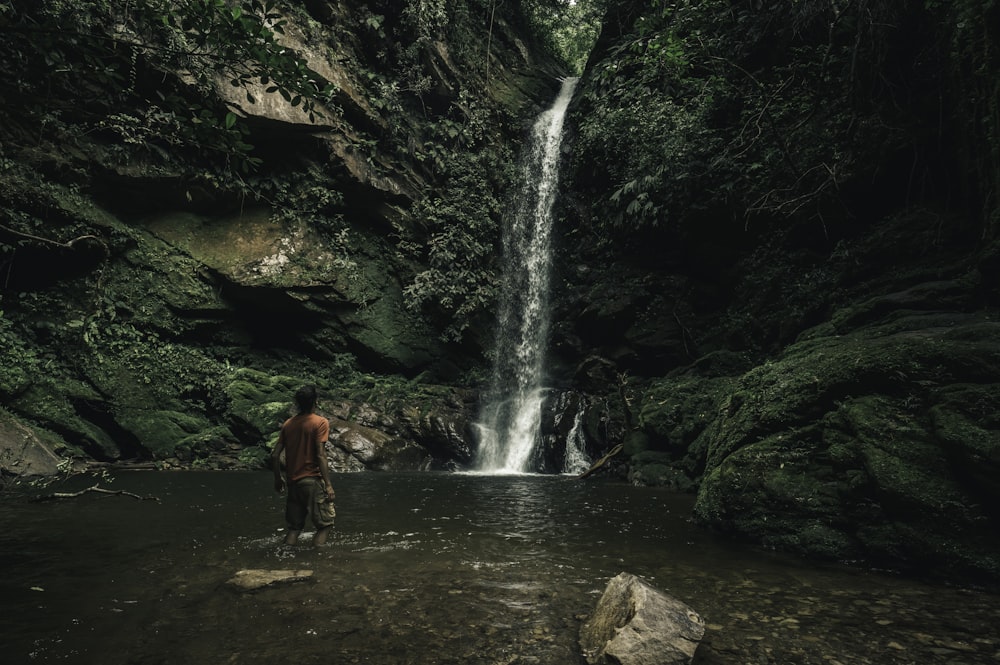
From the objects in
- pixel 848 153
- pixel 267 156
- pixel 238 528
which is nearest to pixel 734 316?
pixel 848 153

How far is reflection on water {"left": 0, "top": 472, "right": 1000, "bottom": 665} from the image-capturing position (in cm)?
285

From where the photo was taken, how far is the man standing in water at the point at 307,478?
5.11 meters

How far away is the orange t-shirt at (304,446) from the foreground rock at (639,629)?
3171 millimetres

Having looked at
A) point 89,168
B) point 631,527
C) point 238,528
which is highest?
point 89,168

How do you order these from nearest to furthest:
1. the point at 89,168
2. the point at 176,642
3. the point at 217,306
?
1. the point at 176,642
2. the point at 89,168
3. the point at 217,306

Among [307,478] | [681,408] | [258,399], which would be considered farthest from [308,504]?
[258,399]

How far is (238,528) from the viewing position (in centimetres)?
580

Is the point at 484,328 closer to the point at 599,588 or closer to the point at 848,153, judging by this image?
the point at 848,153

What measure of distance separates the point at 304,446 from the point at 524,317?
12.4 meters

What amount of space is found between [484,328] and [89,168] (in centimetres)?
1105

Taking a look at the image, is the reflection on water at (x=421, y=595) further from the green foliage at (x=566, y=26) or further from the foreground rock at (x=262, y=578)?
the green foliage at (x=566, y=26)

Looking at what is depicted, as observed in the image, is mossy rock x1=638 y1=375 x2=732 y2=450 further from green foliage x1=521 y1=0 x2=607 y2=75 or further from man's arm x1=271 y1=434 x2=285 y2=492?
green foliage x1=521 y1=0 x2=607 y2=75

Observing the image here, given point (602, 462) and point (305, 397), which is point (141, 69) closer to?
point (305, 397)

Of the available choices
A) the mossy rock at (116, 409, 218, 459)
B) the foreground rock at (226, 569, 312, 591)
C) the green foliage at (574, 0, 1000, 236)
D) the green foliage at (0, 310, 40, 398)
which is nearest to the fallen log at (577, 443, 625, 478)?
the green foliage at (574, 0, 1000, 236)
